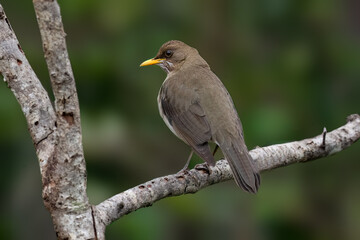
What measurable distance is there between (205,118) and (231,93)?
5.86 feet

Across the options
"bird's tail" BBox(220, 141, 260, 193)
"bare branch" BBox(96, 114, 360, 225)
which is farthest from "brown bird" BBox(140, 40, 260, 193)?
"bare branch" BBox(96, 114, 360, 225)

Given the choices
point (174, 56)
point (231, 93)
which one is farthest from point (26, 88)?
point (231, 93)

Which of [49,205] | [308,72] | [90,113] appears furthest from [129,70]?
[49,205]

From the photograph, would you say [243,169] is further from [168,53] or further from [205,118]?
[168,53]

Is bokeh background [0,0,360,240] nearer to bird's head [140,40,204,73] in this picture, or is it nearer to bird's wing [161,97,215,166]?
bird's head [140,40,204,73]

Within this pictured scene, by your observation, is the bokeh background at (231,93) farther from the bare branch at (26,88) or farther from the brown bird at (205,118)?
the bare branch at (26,88)

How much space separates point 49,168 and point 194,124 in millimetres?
2327

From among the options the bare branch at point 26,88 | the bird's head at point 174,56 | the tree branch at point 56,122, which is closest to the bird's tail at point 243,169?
the bird's head at point 174,56

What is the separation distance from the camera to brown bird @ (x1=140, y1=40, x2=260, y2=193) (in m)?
5.36

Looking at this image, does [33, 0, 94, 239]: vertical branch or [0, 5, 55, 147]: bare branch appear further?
[0, 5, 55, 147]: bare branch

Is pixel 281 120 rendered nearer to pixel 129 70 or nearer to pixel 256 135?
pixel 256 135

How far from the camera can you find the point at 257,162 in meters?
5.51

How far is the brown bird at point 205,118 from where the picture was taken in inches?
211

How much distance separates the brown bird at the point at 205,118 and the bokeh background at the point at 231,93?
3.55 feet
